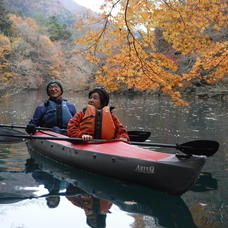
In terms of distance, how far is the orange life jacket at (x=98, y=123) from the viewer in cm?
442

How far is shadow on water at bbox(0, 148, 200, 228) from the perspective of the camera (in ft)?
10.1

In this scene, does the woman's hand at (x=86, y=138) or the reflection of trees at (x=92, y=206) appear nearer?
the reflection of trees at (x=92, y=206)

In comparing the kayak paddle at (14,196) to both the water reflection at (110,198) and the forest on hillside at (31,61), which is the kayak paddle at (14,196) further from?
the forest on hillside at (31,61)

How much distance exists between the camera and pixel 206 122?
10320 millimetres

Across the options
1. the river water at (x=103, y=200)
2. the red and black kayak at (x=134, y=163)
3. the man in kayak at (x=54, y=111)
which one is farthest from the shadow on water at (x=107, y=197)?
the man in kayak at (x=54, y=111)

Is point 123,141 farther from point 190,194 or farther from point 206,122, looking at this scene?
point 206,122

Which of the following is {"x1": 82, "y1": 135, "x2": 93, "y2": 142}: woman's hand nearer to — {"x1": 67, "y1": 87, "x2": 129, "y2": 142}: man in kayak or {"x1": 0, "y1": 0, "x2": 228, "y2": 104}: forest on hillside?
{"x1": 67, "y1": 87, "x2": 129, "y2": 142}: man in kayak

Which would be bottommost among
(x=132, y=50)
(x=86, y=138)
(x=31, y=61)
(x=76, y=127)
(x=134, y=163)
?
(x=134, y=163)

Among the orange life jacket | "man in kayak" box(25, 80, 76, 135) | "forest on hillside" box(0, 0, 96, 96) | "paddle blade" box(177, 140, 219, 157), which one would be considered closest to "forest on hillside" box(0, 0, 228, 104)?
"forest on hillside" box(0, 0, 96, 96)

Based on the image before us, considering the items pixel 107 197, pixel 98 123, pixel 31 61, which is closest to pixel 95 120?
pixel 98 123

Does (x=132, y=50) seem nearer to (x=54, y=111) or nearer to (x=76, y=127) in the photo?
(x=54, y=111)

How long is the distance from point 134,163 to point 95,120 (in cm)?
105

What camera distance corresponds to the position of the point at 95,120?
4449 millimetres

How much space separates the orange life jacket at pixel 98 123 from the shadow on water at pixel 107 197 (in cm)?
60
